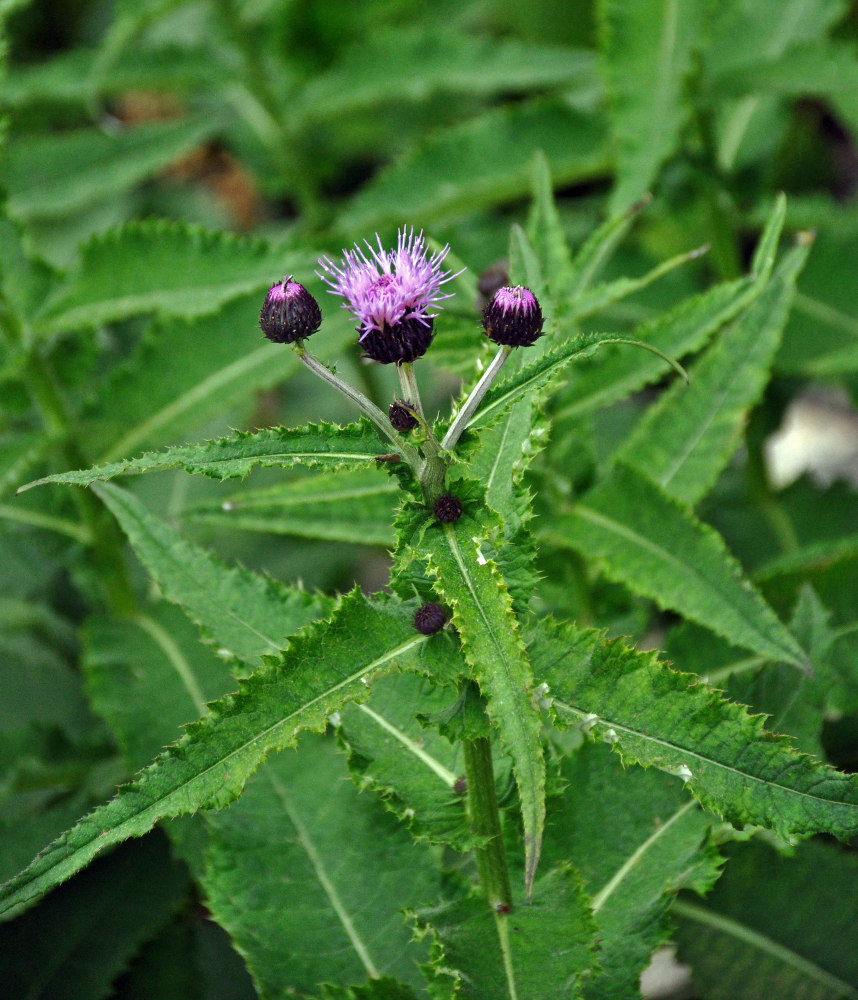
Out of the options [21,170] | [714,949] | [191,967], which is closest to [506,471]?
[714,949]

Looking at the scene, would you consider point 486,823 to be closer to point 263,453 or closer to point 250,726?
point 250,726

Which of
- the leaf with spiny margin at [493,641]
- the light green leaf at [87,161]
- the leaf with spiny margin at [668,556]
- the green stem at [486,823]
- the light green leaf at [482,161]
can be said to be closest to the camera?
the leaf with spiny margin at [493,641]

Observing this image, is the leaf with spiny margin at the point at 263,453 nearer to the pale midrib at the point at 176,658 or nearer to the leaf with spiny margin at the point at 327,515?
the leaf with spiny margin at the point at 327,515

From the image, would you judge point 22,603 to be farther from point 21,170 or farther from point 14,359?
point 21,170

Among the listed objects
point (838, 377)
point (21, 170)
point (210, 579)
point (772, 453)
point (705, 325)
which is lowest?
point (210, 579)

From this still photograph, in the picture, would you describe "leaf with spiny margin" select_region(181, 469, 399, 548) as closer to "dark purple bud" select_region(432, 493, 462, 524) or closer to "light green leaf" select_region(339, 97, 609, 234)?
"dark purple bud" select_region(432, 493, 462, 524)

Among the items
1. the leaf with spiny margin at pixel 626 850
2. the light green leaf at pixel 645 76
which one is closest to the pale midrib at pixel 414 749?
the leaf with spiny margin at pixel 626 850

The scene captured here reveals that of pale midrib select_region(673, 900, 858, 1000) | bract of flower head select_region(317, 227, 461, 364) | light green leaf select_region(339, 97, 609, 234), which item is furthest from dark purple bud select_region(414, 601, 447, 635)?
light green leaf select_region(339, 97, 609, 234)
